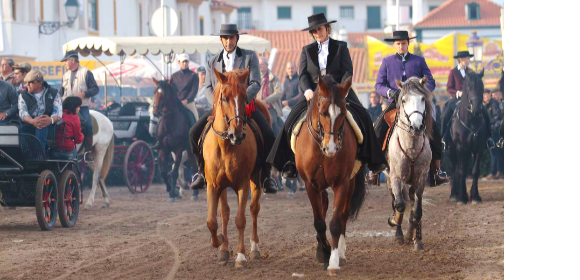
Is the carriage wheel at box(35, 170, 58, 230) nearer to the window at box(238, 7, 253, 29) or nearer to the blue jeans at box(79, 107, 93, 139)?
the blue jeans at box(79, 107, 93, 139)

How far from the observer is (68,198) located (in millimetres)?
14602

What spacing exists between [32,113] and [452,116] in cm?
725

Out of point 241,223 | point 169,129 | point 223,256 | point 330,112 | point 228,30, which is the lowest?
point 223,256

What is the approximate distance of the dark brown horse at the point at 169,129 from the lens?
19359mm

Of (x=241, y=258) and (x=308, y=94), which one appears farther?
(x=308, y=94)

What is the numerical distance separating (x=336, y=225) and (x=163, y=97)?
9957 mm

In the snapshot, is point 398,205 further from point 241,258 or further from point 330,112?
point 330,112

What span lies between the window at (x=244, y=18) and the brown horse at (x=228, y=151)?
90.2 metres

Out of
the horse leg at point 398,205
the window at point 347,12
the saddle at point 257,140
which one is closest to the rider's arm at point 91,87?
the saddle at point 257,140

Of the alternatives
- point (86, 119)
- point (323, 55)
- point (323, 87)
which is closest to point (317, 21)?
point (323, 55)

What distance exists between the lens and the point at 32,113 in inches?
567

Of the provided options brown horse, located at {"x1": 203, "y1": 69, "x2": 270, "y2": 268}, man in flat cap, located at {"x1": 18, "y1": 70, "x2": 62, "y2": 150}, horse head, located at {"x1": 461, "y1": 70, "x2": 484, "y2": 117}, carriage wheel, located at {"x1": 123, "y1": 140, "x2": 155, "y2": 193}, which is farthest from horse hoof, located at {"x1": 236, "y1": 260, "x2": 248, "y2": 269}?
carriage wheel, located at {"x1": 123, "y1": 140, "x2": 155, "y2": 193}
